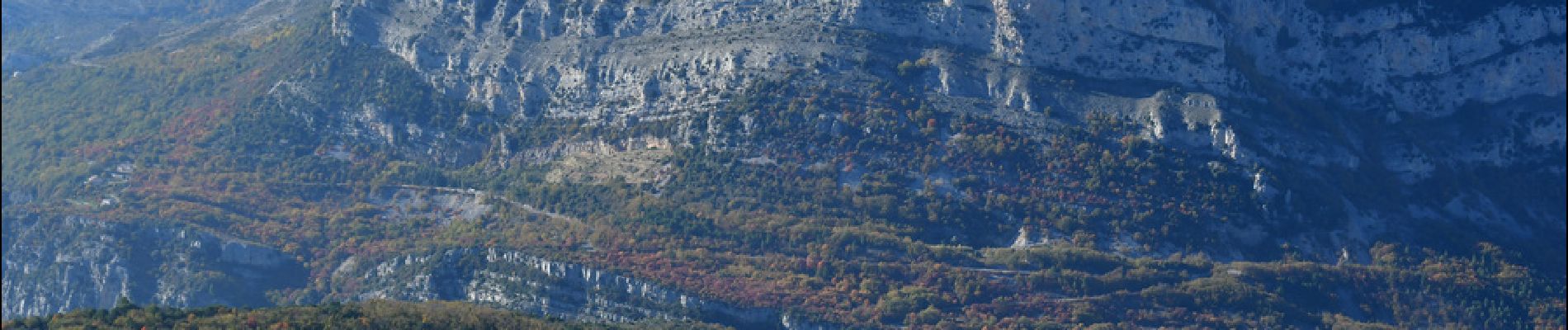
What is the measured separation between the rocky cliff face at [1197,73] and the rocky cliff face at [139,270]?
25658 mm

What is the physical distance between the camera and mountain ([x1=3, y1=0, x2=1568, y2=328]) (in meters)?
158

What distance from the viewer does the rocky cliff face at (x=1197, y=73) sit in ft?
562

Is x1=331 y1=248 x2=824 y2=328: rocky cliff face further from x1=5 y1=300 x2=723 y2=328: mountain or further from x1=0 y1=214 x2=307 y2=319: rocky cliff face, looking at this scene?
x1=5 y1=300 x2=723 y2=328: mountain

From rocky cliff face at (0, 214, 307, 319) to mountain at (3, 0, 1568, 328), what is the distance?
26cm

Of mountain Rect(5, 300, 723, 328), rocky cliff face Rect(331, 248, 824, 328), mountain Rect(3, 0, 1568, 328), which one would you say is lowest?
mountain Rect(5, 300, 723, 328)

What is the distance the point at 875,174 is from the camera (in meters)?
166

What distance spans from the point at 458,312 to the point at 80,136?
71392 mm

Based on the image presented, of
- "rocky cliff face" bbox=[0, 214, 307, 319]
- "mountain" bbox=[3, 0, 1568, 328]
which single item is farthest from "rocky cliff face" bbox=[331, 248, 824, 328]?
"rocky cliff face" bbox=[0, 214, 307, 319]

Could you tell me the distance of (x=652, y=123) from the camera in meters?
175

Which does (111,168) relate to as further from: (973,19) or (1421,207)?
(1421,207)

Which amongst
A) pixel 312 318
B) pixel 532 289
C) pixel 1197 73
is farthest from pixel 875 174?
pixel 312 318

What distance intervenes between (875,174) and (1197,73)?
27.2 metres

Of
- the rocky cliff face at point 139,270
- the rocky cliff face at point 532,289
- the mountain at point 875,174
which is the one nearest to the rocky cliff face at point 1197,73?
the mountain at point 875,174

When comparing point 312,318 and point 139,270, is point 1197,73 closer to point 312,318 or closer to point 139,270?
point 312,318
